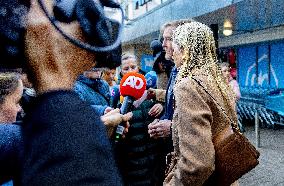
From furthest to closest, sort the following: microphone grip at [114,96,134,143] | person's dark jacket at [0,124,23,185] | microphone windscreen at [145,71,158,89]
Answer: microphone windscreen at [145,71,158,89] < microphone grip at [114,96,134,143] < person's dark jacket at [0,124,23,185]

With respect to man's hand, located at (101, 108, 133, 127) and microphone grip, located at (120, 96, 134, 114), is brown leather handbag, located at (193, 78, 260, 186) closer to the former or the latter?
microphone grip, located at (120, 96, 134, 114)

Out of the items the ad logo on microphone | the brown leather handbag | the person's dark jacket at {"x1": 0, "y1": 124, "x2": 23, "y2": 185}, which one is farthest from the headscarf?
the person's dark jacket at {"x1": 0, "y1": 124, "x2": 23, "y2": 185}

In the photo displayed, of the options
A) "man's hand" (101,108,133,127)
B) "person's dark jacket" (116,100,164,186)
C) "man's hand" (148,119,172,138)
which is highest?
"man's hand" (101,108,133,127)

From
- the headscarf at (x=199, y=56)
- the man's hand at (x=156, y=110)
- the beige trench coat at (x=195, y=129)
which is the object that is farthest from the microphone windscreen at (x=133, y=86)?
the man's hand at (x=156, y=110)

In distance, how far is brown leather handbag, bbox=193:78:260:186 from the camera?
2.06 metres

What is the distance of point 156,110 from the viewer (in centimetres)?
367

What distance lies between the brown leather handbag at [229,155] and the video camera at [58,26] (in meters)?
1.44

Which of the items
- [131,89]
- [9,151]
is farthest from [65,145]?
[131,89]

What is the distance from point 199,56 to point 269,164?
5.36 meters

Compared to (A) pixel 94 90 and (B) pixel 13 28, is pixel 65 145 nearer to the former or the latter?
(B) pixel 13 28

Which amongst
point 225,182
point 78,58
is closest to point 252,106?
point 225,182

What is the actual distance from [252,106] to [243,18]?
2694mm

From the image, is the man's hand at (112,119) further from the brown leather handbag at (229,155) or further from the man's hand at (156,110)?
the man's hand at (156,110)

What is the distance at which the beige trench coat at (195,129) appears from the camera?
199cm
